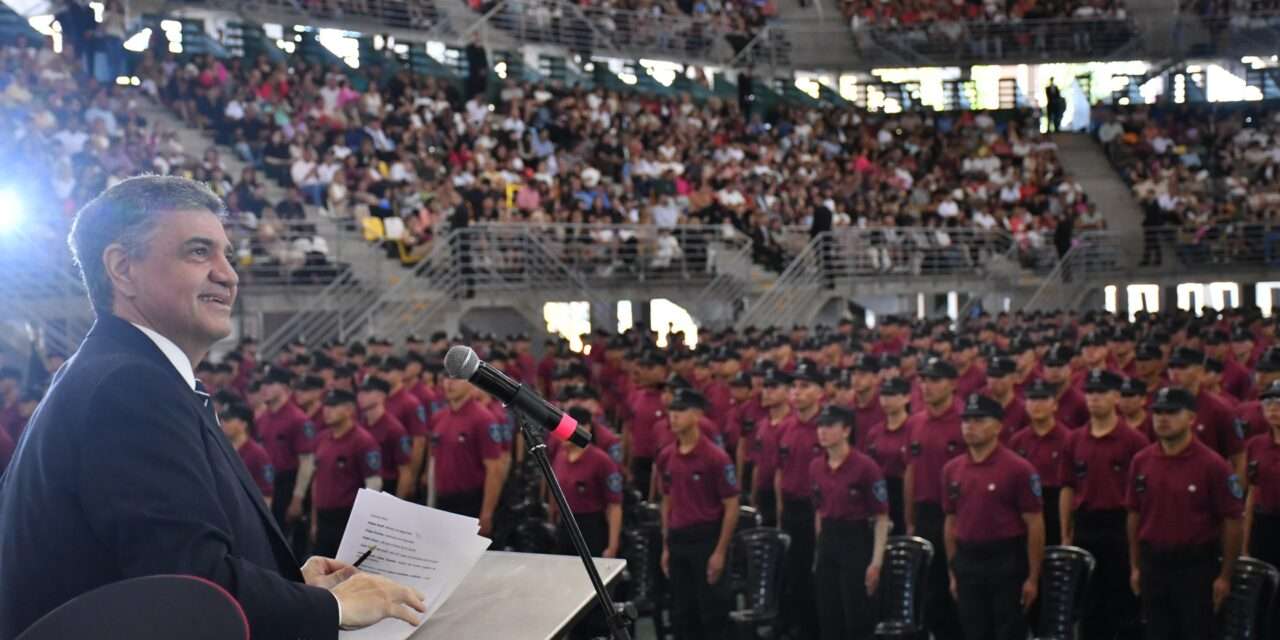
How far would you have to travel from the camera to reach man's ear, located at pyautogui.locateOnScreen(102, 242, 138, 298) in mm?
2203

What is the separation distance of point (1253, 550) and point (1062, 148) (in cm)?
2622

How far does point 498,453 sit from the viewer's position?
960 centimetres

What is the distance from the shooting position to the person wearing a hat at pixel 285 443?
10.2 metres

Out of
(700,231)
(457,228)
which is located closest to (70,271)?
(457,228)

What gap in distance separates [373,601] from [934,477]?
6.50 meters

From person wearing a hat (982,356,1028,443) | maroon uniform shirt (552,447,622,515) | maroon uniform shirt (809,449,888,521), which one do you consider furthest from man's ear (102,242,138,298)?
person wearing a hat (982,356,1028,443)

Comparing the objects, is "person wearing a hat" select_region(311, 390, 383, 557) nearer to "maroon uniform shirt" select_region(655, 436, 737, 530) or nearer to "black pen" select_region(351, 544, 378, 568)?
"maroon uniform shirt" select_region(655, 436, 737, 530)

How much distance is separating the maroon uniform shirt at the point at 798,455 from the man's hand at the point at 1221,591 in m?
2.61

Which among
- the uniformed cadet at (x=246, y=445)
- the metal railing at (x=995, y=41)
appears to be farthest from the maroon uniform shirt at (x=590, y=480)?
the metal railing at (x=995, y=41)

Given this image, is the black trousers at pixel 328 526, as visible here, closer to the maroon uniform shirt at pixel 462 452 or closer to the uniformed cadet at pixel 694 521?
the maroon uniform shirt at pixel 462 452

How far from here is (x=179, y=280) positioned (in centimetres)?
222

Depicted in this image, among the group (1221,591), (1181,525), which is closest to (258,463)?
(1181,525)

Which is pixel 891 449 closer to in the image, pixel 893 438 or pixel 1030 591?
pixel 893 438

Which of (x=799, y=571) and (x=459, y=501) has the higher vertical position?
(x=459, y=501)
